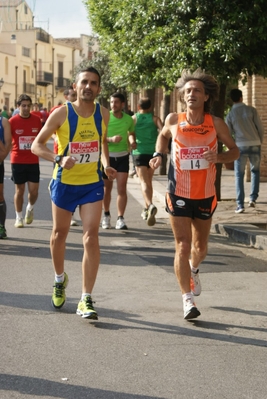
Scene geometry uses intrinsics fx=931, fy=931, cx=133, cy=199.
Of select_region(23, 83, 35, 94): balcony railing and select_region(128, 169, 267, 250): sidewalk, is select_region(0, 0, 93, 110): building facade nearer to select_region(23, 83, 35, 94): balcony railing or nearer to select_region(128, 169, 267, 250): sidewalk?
select_region(23, 83, 35, 94): balcony railing

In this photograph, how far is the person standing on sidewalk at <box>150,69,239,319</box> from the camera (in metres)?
7.15

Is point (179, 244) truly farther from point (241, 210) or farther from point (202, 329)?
point (241, 210)

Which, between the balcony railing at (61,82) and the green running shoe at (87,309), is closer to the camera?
the green running shoe at (87,309)

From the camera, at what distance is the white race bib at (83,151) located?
7.16 meters

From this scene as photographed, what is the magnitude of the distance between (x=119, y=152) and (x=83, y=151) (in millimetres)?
6038

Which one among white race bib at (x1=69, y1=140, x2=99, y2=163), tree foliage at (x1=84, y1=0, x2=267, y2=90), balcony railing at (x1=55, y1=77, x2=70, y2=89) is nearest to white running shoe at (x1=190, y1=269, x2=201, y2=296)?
white race bib at (x1=69, y1=140, x2=99, y2=163)

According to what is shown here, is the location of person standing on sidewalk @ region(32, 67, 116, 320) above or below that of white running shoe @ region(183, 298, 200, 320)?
above

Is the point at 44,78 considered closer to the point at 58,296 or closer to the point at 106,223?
the point at 106,223

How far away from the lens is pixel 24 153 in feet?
42.9

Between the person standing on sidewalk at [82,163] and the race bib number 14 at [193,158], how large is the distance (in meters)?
0.67

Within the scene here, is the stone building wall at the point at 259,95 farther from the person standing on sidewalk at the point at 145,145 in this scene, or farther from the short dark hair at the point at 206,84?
the short dark hair at the point at 206,84

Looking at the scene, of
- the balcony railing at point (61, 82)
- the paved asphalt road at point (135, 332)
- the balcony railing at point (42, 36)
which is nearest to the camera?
the paved asphalt road at point (135, 332)

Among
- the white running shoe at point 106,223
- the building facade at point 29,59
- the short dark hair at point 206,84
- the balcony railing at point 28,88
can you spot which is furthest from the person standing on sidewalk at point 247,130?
the balcony railing at point 28,88

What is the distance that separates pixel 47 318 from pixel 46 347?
3.11 feet
